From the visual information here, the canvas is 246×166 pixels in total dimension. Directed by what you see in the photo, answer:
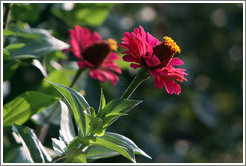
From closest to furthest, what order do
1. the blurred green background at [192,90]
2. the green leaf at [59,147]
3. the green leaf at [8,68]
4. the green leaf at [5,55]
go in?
1. the green leaf at [59,147]
2. the green leaf at [5,55]
3. the green leaf at [8,68]
4. the blurred green background at [192,90]

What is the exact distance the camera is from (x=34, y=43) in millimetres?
788

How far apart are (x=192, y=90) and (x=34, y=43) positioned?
1.14 meters

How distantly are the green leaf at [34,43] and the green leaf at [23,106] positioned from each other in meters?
Answer: 0.08

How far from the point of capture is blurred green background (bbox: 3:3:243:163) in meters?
1.66

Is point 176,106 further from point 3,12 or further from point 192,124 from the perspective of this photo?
point 3,12

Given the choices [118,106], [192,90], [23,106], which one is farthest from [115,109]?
[192,90]

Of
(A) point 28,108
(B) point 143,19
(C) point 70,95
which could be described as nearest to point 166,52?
(C) point 70,95

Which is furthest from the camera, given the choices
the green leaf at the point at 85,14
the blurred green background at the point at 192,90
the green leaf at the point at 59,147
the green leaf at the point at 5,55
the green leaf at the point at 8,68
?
the blurred green background at the point at 192,90

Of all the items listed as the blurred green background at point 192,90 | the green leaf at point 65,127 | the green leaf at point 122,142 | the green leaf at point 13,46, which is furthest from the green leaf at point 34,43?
the blurred green background at point 192,90

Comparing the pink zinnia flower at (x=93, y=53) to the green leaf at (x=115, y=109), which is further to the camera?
the pink zinnia flower at (x=93, y=53)

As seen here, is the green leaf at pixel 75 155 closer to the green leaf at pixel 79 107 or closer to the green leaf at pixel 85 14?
the green leaf at pixel 79 107

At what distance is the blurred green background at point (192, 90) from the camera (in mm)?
1659

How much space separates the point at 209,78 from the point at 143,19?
0.43 m

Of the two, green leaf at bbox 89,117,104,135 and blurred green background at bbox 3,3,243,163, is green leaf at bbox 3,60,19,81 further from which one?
blurred green background at bbox 3,3,243,163
